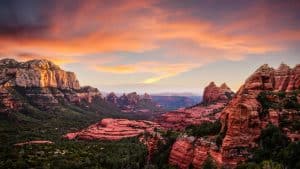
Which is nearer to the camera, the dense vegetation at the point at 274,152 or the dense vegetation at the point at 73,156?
the dense vegetation at the point at 274,152

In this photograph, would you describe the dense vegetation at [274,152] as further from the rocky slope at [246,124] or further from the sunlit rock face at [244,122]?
the sunlit rock face at [244,122]

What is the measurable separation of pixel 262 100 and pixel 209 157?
16362 millimetres

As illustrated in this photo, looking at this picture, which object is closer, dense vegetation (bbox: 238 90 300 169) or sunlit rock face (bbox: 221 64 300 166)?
dense vegetation (bbox: 238 90 300 169)

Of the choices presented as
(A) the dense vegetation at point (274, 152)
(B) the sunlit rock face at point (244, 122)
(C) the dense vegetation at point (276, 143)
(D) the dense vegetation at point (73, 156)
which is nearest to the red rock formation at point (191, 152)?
(B) the sunlit rock face at point (244, 122)

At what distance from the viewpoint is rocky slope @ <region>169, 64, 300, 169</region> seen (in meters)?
72.6

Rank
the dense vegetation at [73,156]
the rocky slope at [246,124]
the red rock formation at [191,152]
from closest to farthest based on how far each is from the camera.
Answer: the rocky slope at [246,124] → the red rock formation at [191,152] → the dense vegetation at [73,156]

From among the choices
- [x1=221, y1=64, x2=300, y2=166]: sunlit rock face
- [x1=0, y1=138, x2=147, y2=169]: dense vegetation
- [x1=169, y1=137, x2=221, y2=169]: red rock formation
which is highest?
[x1=221, y1=64, x2=300, y2=166]: sunlit rock face

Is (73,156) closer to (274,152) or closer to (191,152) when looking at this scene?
(191,152)

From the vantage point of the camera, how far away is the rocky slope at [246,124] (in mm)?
72562

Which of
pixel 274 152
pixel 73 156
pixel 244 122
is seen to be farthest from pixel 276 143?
pixel 73 156

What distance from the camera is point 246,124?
245ft

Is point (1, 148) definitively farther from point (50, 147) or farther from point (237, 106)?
point (237, 106)

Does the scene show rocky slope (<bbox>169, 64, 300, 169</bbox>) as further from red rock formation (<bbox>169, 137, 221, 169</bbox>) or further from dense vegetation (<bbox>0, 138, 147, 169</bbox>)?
dense vegetation (<bbox>0, 138, 147, 169</bbox>)

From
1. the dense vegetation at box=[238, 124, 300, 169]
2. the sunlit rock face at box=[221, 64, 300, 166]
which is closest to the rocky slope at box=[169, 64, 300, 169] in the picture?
the sunlit rock face at box=[221, 64, 300, 166]
